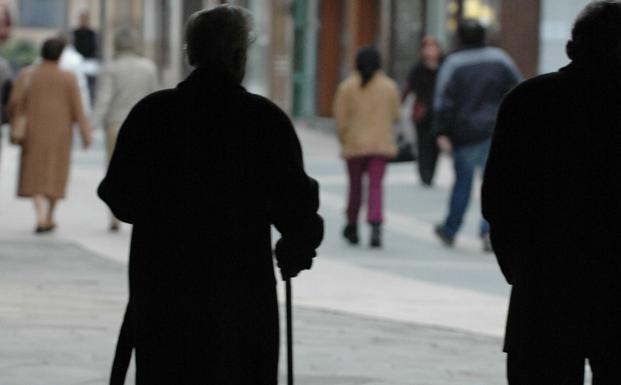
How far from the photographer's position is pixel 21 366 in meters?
8.14

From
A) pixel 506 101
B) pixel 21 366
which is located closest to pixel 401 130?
pixel 21 366

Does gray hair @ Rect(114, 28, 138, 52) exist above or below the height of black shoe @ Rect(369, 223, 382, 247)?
above

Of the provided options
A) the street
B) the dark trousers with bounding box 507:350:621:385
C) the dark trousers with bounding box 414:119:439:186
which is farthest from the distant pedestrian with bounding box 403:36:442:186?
the dark trousers with bounding box 507:350:621:385

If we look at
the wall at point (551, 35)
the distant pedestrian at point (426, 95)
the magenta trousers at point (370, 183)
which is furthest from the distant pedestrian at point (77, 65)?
the magenta trousers at point (370, 183)

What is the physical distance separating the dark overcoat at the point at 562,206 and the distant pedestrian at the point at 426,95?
1463cm

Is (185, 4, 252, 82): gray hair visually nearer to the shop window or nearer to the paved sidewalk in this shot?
the paved sidewalk

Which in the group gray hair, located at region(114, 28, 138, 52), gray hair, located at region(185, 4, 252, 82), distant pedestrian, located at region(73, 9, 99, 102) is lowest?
distant pedestrian, located at region(73, 9, 99, 102)

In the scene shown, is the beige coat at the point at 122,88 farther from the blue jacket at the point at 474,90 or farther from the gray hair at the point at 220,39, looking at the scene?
the gray hair at the point at 220,39

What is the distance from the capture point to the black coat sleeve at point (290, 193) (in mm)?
4840

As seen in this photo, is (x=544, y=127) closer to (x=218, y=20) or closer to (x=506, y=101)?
(x=506, y=101)

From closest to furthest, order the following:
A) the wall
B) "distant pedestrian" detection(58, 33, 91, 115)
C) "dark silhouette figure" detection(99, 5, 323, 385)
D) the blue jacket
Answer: "dark silhouette figure" detection(99, 5, 323, 385)
the blue jacket
the wall
"distant pedestrian" detection(58, 33, 91, 115)

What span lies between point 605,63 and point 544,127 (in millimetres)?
234

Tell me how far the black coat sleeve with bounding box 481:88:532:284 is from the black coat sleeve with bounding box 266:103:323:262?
0.48 meters

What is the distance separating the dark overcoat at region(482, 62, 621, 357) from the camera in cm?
494
